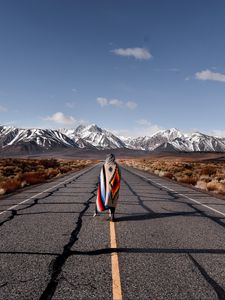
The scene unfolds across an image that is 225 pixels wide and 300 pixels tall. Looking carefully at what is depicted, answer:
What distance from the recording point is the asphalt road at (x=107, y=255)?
4.86 meters

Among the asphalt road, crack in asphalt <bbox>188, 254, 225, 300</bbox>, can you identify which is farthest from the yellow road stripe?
crack in asphalt <bbox>188, 254, 225, 300</bbox>

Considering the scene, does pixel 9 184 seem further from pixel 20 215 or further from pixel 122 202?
pixel 20 215

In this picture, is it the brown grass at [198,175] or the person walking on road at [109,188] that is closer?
Answer: the person walking on road at [109,188]

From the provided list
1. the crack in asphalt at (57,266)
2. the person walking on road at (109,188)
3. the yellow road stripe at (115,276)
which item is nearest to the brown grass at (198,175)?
the person walking on road at (109,188)

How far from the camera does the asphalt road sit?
16.0 ft

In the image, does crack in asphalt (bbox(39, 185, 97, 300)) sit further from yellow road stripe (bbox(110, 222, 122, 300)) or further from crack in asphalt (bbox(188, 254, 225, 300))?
crack in asphalt (bbox(188, 254, 225, 300))

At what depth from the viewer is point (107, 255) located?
21.1ft

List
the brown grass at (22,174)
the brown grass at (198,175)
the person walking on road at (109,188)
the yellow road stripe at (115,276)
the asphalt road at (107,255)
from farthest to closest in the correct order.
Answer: the brown grass at (198,175), the brown grass at (22,174), the person walking on road at (109,188), the asphalt road at (107,255), the yellow road stripe at (115,276)

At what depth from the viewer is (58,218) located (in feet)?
33.5

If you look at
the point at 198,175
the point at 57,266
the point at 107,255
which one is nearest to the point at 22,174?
the point at 198,175

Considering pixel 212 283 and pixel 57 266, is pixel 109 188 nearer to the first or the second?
pixel 57 266

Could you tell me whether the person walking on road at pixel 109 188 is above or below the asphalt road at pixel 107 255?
above

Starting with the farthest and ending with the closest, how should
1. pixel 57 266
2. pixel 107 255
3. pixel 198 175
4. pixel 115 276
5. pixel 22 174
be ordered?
pixel 198 175, pixel 22 174, pixel 107 255, pixel 57 266, pixel 115 276

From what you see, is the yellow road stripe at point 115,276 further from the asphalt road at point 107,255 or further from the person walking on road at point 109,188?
the person walking on road at point 109,188
